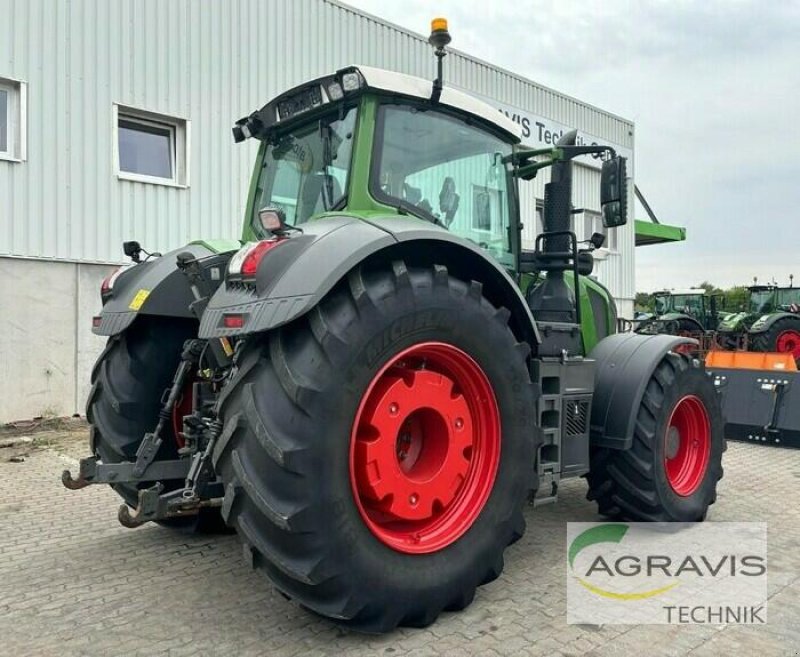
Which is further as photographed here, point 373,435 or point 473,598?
point 473,598

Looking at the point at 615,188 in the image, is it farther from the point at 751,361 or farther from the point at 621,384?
the point at 751,361

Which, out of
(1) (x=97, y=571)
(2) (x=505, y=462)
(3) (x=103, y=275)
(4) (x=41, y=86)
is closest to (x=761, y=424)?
(2) (x=505, y=462)

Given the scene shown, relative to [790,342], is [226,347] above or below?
above

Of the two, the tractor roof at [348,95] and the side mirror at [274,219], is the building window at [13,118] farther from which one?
the side mirror at [274,219]

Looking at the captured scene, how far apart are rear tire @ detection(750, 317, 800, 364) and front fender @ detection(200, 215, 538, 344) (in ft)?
50.9

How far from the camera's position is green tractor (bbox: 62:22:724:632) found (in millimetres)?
2619

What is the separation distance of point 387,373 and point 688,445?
2745 millimetres

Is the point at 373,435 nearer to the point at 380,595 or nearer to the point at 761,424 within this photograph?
the point at 380,595

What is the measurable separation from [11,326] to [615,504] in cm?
724

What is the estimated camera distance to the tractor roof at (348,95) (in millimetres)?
3416

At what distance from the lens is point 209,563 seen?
12.3 feet

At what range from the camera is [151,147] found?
9.53 m

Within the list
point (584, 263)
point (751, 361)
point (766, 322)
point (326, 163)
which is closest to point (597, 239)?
point (584, 263)

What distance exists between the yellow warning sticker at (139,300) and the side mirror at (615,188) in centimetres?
270
